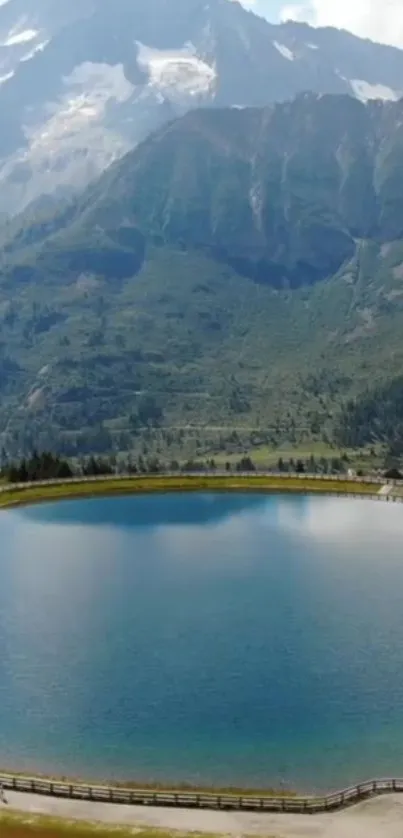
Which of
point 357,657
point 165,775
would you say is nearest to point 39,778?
point 165,775

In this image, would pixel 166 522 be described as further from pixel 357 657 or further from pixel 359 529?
pixel 357 657

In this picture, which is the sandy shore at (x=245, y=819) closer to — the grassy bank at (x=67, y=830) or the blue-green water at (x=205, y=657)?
the grassy bank at (x=67, y=830)

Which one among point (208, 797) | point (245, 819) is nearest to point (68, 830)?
point (208, 797)

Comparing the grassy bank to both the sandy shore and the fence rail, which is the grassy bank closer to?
the sandy shore

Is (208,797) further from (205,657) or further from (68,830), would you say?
(205,657)

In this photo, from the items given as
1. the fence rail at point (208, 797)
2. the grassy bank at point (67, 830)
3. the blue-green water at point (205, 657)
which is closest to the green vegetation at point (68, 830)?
the grassy bank at point (67, 830)
